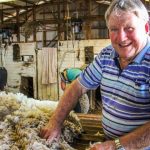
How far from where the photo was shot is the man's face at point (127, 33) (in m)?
1.26

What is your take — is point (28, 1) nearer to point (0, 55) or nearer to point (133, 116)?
point (0, 55)

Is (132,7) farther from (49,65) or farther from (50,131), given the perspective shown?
(49,65)

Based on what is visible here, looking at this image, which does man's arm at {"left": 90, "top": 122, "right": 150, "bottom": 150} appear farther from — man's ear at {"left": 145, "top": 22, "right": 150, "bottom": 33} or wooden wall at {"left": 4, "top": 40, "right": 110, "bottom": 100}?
wooden wall at {"left": 4, "top": 40, "right": 110, "bottom": 100}

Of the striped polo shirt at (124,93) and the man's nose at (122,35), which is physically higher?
the man's nose at (122,35)

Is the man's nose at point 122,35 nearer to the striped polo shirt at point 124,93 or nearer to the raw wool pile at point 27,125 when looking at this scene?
the striped polo shirt at point 124,93

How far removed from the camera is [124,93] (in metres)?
1.32

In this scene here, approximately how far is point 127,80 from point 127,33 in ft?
0.69

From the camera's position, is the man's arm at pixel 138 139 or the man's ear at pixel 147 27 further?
the man's ear at pixel 147 27

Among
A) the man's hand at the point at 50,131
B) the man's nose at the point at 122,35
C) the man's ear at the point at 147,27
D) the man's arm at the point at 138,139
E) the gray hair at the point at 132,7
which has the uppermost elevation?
the gray hair at the point at 132,7

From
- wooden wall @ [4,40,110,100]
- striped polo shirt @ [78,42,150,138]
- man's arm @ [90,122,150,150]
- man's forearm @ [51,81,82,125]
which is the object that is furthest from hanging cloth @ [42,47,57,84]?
man's arm @ [90,122,150,150]

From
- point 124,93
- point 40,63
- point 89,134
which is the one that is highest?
point 124,93

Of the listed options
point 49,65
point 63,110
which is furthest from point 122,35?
point 49,65

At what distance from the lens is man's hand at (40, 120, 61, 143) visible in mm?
1499

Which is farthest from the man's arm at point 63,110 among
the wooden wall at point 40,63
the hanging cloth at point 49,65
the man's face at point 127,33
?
the hanging cloth at point 49,65
